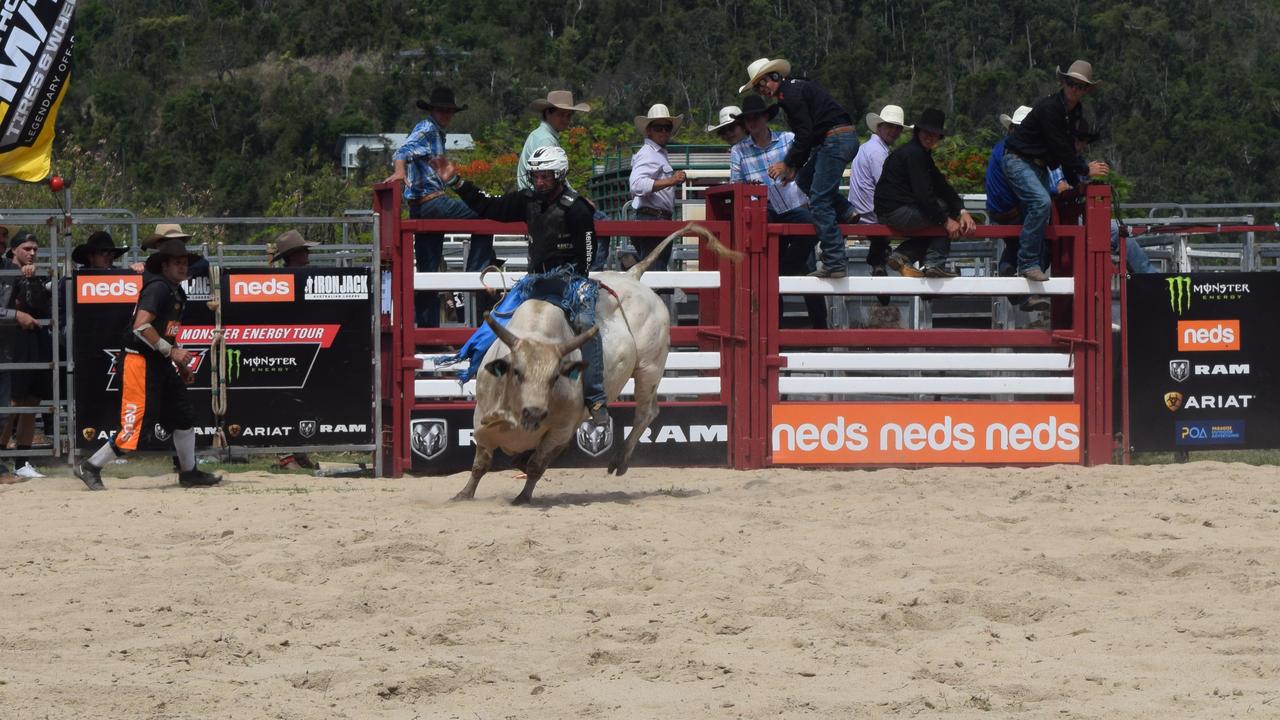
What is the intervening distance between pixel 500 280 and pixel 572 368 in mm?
2592

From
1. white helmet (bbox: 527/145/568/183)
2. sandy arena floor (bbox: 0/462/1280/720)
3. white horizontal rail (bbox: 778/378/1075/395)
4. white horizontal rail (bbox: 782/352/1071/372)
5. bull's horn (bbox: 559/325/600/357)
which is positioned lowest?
sandy arena floor (bbox: 0/462/1280/720)

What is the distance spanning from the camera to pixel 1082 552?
7953mm

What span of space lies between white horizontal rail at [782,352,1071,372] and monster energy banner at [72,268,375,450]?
123 inches

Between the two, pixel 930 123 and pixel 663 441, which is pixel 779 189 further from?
pixel 663 441

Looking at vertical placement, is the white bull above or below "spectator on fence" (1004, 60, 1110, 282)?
below

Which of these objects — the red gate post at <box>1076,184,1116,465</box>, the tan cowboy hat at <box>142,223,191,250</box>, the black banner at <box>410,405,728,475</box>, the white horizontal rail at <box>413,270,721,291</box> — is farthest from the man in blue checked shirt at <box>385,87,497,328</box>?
the red gate post at <box>1076,184,1116,465</box>

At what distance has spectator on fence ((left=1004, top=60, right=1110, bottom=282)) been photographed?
12172 mm

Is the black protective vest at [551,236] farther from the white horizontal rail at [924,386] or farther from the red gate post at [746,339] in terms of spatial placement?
the white horizontal rail at [924,386]

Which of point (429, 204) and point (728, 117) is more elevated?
point (728, 117)

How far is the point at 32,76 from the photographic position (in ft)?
40.8

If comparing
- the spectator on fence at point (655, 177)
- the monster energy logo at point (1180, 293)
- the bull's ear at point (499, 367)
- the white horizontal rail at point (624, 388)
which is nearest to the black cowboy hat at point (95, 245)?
the white horizontal rail at point (624, 388)

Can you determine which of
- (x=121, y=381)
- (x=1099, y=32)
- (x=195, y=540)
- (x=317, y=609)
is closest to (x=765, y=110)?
(x=121, y=381)

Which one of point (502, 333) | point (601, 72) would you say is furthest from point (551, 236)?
point (601, 72)

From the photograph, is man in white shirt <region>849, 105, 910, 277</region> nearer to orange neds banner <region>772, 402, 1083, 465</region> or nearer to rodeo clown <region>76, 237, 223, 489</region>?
orange neds banner <region>772, 402, 1083, 465</region>
